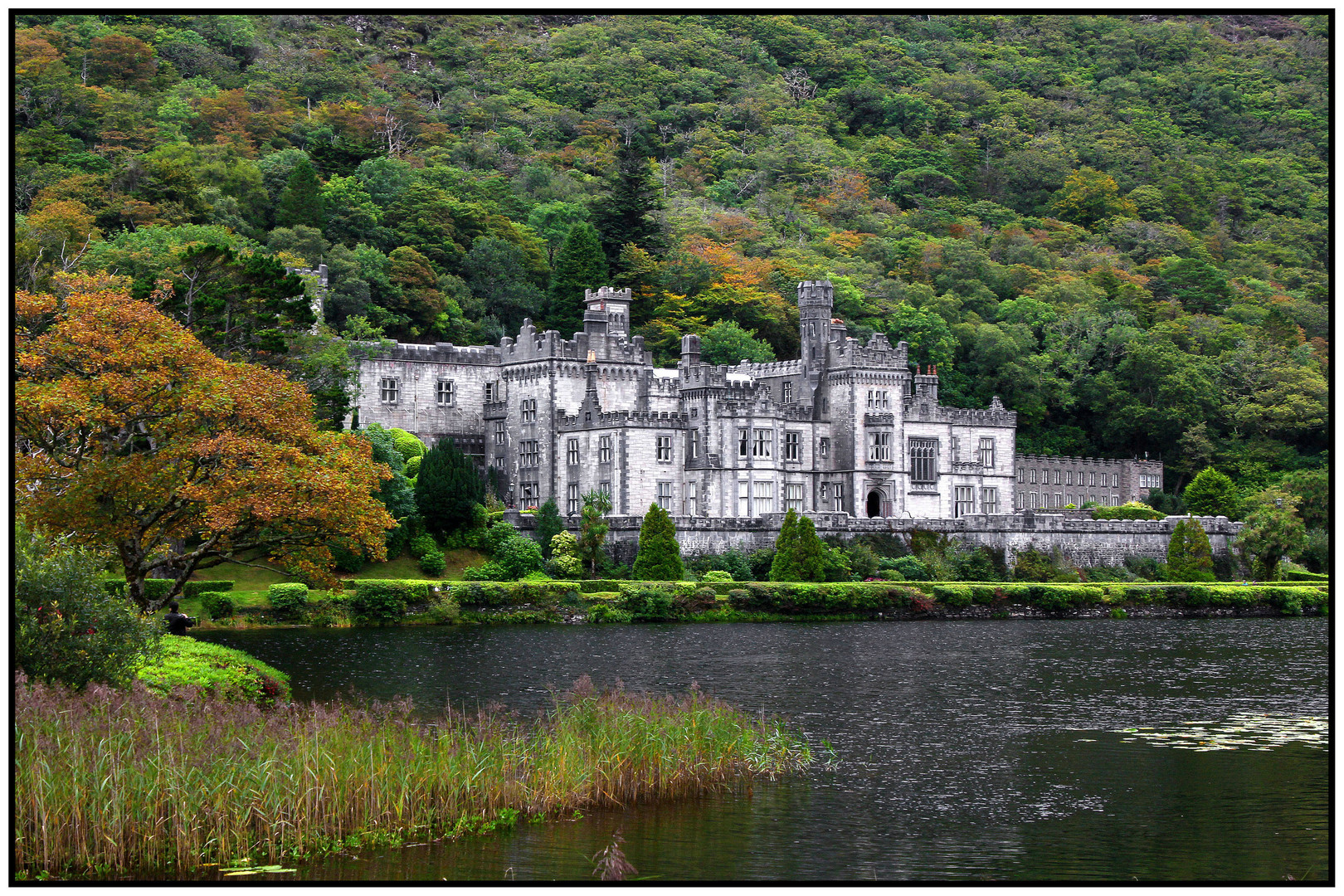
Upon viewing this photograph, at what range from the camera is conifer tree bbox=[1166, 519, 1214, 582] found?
79.5 m

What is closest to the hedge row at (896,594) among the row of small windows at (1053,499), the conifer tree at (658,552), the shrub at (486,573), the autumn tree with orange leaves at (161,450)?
the conifer tree at (658,552)

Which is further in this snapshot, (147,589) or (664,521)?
→ (664,521)

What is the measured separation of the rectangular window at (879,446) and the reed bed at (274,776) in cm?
5851

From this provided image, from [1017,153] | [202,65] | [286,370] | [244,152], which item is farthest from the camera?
[1017,153]

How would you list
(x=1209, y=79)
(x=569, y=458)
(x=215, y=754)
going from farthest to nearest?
(x=1209, y=79)
(x=569, y=458)
(x=215, y=754)

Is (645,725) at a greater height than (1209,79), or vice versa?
(1209,79)

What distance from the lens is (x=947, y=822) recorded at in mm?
25312

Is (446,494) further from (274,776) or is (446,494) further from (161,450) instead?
(274,776)

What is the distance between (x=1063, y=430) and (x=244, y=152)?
177ft

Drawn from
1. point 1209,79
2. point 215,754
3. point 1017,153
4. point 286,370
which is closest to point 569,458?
point 286,370

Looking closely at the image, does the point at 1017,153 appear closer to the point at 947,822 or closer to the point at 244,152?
the point at 244,152

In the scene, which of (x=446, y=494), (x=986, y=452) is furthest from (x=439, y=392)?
(x=986, y=452)

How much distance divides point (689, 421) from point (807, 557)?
37.1ft

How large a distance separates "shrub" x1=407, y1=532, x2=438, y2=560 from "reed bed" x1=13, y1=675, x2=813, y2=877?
140 ft
